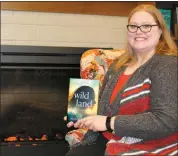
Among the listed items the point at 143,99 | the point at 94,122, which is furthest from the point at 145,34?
the point at 94,122

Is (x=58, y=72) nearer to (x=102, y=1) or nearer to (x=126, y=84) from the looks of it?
(x=102, y=1)

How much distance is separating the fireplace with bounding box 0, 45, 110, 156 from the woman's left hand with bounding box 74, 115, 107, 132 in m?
1.01

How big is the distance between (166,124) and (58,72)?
52.9 inches

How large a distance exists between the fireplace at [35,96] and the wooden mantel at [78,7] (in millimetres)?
275

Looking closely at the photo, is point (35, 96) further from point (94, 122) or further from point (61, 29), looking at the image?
point (94, 122)

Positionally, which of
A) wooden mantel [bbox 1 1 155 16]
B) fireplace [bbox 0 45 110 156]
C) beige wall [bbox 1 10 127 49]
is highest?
wooden mantel [bbox 1 1 155 16]

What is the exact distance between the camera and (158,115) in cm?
122

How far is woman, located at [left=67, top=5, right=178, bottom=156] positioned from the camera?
3.99 feet

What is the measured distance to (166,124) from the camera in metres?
1.20

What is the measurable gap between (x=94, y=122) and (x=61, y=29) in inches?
47.4

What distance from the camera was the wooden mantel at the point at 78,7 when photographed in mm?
2270

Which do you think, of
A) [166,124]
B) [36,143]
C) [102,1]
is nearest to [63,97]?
[36,143]

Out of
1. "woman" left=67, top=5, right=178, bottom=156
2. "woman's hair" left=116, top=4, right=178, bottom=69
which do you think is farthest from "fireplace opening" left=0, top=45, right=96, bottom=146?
"woman's hair" left=116, top=4, right=178, bottom=69

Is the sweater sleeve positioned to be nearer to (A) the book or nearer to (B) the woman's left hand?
(B) the woman's left hand
